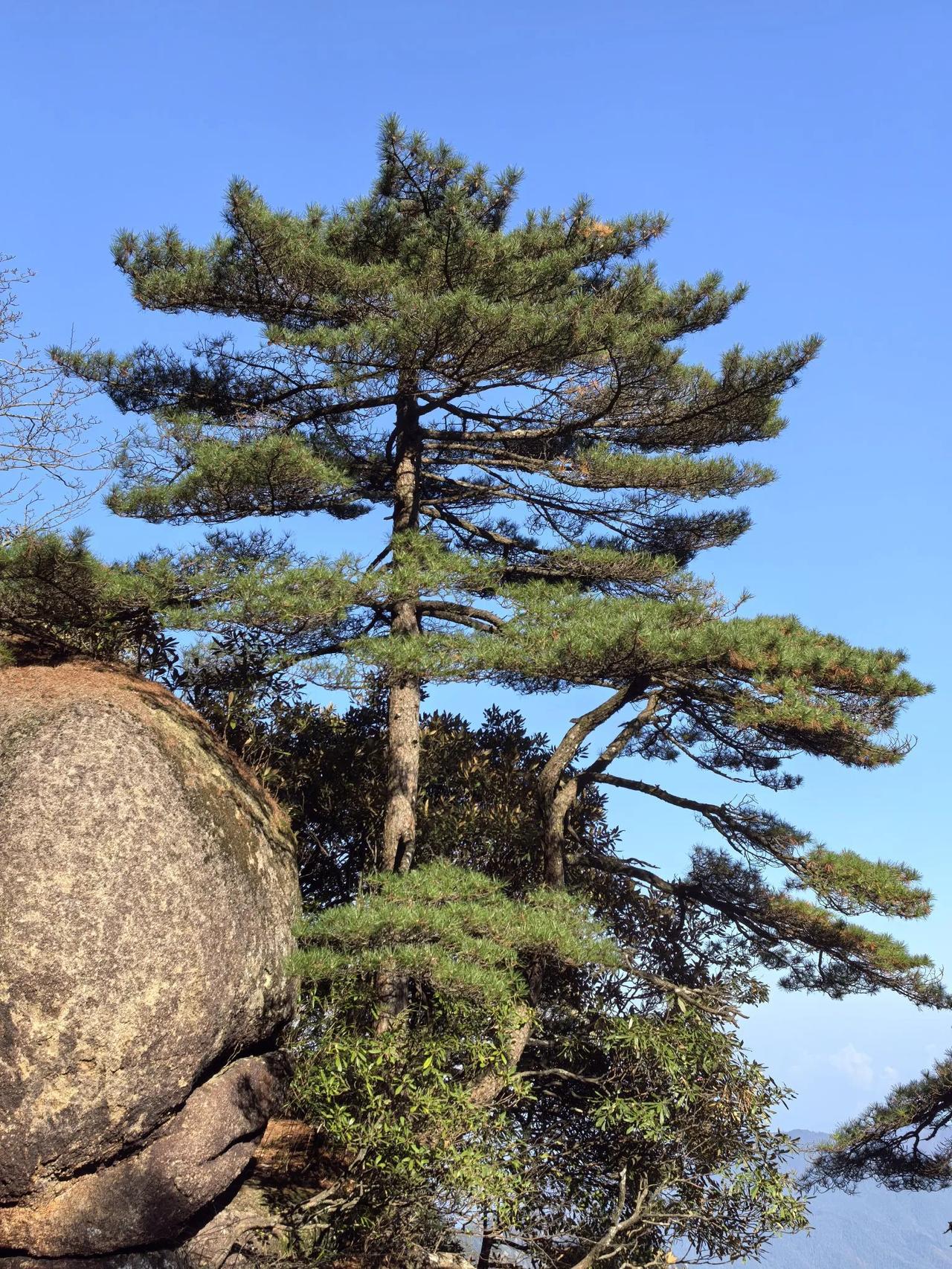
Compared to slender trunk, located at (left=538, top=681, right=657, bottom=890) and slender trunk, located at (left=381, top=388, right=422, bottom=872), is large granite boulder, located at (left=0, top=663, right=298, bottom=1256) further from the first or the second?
slender trunk, located at (left=538, top=681, right=657, bottom=890)

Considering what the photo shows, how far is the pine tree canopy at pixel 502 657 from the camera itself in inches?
331

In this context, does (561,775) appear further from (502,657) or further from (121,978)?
(121,978)

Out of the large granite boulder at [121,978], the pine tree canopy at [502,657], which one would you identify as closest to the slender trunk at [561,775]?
the pine tree canopy at [502,657]

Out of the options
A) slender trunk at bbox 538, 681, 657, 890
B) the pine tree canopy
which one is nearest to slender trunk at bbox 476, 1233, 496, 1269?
the pine tree canopy

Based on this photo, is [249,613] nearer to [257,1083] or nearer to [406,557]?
[406,557]

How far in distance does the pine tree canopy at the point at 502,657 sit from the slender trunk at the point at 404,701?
37mm

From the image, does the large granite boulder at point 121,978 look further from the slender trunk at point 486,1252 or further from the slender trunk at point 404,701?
the slender trunk at point 486,1252

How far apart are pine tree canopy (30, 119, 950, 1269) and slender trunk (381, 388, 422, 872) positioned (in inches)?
1.5

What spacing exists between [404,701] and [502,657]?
174 cm

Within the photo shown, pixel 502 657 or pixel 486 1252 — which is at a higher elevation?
pixel 502 657

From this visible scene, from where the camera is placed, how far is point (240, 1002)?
25.6 ft

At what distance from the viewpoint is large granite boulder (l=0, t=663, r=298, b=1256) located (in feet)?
23.1

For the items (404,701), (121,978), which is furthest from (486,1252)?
(404,701)

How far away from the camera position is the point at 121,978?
721 centimetres
